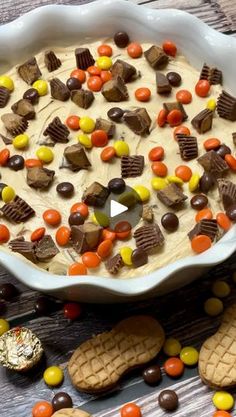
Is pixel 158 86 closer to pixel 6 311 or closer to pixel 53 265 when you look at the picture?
pixel 53 265

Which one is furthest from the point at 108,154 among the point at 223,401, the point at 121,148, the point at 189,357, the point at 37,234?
the point at 223,401

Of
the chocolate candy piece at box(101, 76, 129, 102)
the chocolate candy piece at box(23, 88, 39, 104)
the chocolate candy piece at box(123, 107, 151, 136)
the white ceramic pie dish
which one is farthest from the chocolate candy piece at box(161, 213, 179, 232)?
the chocolate candy piece at box(23, 88, 39, 104)

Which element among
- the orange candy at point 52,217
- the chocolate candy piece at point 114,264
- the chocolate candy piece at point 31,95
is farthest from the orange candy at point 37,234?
the chocolate candy piece at point 31,95

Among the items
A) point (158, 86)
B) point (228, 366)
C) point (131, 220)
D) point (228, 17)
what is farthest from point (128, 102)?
point (228, 366)

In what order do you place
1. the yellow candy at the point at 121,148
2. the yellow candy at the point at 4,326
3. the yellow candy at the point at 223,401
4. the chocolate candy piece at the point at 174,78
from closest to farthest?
the yellow candy at the point at 223,401, the yellow candy at the point at 4,326, the yellow candy at the point at 121,148, the chocolate candy piece at the point at 174,78

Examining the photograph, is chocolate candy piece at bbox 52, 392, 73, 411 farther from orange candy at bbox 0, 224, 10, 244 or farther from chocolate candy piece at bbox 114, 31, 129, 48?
chocolate candy piece at bbox 114, 31, 129, 48

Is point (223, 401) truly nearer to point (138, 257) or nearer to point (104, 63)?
point (138, 257)

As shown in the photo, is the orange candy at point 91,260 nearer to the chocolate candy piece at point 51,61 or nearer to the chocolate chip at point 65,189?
the chocolate chip at point 65,189
